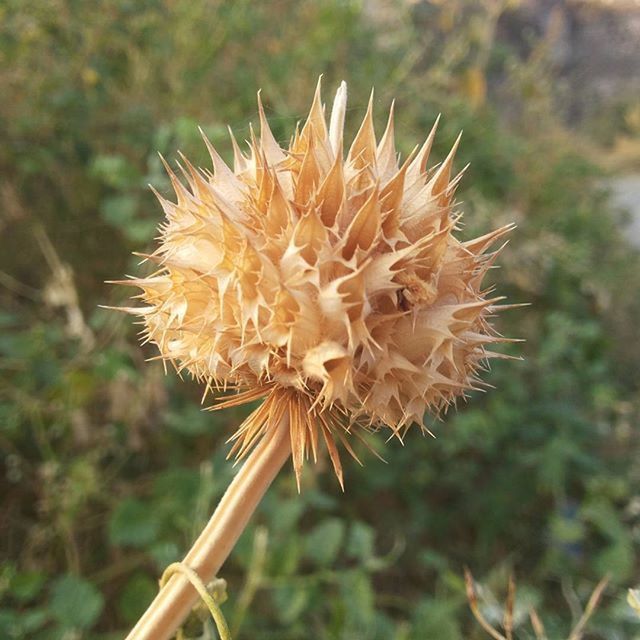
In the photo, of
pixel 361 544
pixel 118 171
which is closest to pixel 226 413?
pixel 361 544

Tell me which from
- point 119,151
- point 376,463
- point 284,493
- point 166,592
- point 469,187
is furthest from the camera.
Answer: point 469,187

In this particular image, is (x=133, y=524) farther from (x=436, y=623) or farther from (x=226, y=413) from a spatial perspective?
(x=436, y=623)

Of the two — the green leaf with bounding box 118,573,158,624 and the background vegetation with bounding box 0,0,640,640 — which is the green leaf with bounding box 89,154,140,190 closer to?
the background vegetation with bounding box 0,0,640,640

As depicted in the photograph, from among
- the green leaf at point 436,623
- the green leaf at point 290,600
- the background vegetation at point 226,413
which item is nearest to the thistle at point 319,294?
the background vegetation at point 226,413

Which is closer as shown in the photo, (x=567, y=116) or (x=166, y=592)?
(x=166, y=592)

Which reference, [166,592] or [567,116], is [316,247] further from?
[567,116]

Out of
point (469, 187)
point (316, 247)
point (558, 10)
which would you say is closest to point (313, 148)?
point (316, 247)
